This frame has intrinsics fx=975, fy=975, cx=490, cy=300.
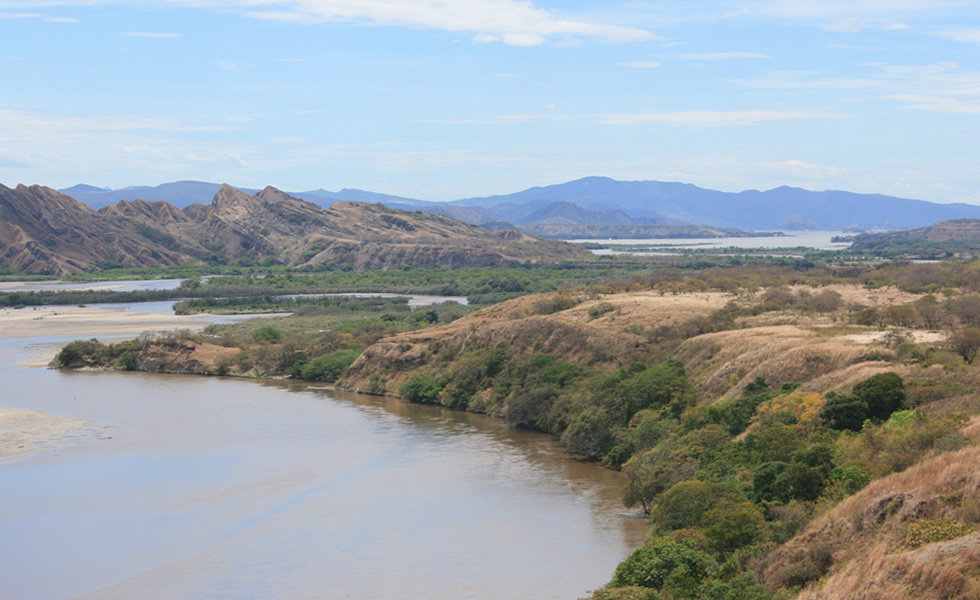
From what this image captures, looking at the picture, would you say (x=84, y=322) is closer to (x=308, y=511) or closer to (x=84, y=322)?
(x=84, y=322)

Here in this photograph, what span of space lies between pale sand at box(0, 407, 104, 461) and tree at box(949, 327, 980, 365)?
40.0 metres

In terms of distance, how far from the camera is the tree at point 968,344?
37656 millimetres

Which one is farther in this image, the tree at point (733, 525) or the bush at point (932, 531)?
the tree at point (733, 525)

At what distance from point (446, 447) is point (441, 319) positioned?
42.6 metres

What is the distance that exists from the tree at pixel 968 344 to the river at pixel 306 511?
46.6 ft

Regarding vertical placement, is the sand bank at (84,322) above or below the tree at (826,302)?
below

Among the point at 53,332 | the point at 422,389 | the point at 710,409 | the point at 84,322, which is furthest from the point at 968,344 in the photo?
the point at 84,322

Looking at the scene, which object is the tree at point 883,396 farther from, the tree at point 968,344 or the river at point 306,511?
the river at point 306,511

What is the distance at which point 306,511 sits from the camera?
35.3 metres

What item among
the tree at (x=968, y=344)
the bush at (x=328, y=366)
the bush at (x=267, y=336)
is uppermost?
the tree at (x=968, y=344)

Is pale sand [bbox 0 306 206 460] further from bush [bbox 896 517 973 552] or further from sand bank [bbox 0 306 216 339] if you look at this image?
bush [bbox 896 517 973 552]

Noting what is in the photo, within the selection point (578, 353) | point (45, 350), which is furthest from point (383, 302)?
point (578, 353)

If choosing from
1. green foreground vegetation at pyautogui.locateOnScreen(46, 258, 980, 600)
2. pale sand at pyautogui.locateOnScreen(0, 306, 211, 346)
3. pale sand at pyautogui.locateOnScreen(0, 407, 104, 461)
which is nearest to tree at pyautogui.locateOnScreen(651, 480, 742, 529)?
green foreground vegetation at pyautogui.locateOnScreen(46, 258, 980, 600)

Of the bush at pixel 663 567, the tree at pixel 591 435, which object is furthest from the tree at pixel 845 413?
the tree at pixel 591 435
